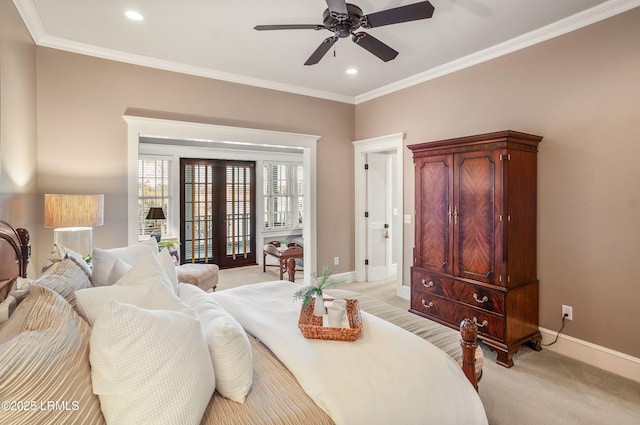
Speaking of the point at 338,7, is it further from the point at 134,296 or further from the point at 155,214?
the point at 155,214

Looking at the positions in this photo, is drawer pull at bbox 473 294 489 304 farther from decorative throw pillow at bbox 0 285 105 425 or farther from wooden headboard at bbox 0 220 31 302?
wooden headboard at bbox 0 220 31 302

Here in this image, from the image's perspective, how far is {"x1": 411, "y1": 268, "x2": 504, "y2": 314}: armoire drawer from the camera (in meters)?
2.88

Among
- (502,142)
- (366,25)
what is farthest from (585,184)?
(366,25)

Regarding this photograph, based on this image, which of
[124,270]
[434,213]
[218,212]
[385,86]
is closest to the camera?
A: [124,270]

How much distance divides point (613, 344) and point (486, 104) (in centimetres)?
253

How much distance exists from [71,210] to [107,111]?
127 centimetres

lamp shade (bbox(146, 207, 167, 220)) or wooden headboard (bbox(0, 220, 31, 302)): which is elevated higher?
lamp shade (bbox(146, 207, 167, 220))

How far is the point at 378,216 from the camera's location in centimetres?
551

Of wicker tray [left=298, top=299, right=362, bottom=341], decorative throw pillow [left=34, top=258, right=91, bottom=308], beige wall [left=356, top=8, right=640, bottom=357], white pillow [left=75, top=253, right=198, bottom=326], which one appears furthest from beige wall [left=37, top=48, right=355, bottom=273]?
beige wall [left=356, top=8, right=640, bottom=357]

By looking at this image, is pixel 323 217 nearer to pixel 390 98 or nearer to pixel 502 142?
pixel 390 98

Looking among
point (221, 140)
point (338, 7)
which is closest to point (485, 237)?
point (338, 7)

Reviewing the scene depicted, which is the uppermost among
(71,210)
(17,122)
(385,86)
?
(385,86)

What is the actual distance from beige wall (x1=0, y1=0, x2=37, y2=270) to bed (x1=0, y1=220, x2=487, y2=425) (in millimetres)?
826

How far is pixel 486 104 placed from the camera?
3.56 meters
